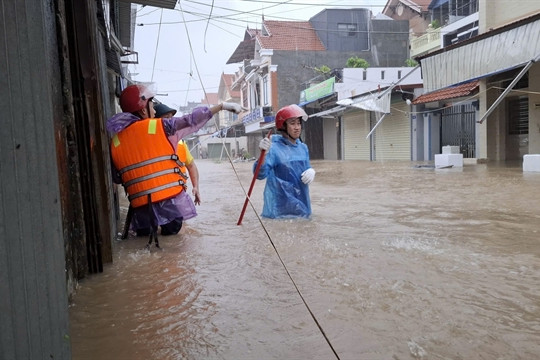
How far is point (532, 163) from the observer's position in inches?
454

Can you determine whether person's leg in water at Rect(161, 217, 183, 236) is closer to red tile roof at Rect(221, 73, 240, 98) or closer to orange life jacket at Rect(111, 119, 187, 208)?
orange life jacket at Rect(111, 119, 187, 208)

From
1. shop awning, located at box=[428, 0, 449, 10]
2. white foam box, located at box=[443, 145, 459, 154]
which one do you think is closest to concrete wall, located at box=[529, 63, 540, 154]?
white foam box, located at box=[443, 145, 459, 154]

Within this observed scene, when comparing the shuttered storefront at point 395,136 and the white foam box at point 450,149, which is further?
the shuttered storefront at point 395,136

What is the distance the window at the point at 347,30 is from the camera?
108 feet

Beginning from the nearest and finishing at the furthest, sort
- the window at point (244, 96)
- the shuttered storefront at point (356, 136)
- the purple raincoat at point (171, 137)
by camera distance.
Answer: the purple raincoat at point (171, 137)
the shuttered storefront at point (356, 136)
the window at point (244, 96)

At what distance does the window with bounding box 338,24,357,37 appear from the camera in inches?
1297

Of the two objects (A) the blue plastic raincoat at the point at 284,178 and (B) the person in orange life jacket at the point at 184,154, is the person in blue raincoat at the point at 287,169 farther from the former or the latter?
(B) the person in orange life jacket at the point at 184,154

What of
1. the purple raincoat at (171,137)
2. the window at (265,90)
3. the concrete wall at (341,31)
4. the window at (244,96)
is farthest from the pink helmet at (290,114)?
the window at (244,96)

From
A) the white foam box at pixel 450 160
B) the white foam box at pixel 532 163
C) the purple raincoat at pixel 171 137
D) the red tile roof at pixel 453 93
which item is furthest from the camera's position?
the red tile roof at pixel 453 93

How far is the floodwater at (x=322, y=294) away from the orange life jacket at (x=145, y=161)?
0.54 metres

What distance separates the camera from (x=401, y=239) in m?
4.46

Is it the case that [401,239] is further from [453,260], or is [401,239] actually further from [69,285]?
[69,285]

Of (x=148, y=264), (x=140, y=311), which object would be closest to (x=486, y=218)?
(x=148, y=264)

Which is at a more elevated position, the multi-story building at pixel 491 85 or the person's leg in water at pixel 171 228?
the multi-story building at pixel 491 85
